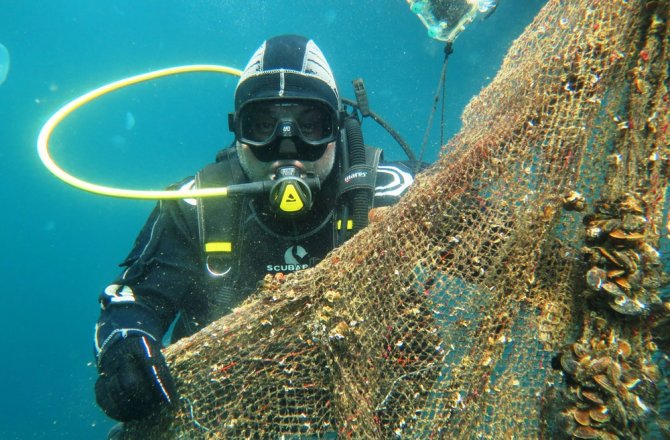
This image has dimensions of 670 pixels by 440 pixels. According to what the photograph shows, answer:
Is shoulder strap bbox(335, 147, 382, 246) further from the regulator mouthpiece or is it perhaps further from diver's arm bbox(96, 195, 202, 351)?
diver's arm bbox(96, 195, 202, 351)

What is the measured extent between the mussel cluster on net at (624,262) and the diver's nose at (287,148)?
2328mm

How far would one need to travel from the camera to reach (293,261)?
325 centimetres

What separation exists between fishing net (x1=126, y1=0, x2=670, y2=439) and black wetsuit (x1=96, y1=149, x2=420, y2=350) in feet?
4.60

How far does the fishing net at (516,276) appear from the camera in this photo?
1384mm

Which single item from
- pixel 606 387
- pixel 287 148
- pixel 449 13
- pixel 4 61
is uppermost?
pixel 4 61

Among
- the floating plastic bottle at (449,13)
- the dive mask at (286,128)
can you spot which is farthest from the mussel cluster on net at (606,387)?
the floating plastic bottle at (449,13)

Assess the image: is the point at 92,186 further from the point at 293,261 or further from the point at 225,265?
the point at 293,261

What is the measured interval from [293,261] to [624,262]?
92.7 inches

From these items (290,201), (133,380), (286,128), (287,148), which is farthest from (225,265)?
(133,380)

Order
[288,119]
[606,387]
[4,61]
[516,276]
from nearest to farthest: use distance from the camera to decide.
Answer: [606,387] → [516,276] → [288,119] → [4,61]

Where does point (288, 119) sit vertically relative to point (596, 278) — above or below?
above

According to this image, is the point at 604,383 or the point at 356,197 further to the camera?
the point at 356,197

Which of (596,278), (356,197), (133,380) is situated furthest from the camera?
(356,197)


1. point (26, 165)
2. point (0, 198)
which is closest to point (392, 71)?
point (26, 165)
